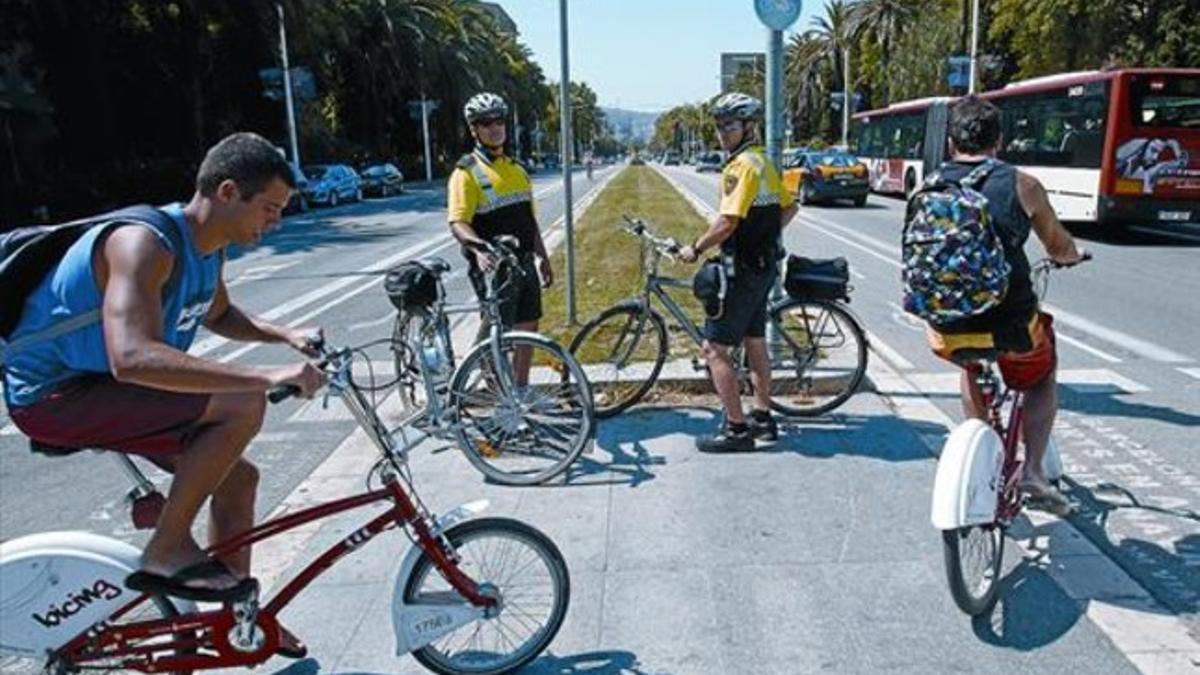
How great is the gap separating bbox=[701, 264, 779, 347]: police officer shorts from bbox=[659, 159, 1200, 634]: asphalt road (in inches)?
65.4

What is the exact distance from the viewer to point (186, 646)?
2.85 m

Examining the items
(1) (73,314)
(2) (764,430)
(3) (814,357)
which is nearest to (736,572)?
(2) (764,430)

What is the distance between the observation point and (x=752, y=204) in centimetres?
497

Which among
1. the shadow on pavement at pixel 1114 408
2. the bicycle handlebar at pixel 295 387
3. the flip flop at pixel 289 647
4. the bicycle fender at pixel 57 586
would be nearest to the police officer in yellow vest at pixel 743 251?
the shadow on pavement at pixel 1114 408

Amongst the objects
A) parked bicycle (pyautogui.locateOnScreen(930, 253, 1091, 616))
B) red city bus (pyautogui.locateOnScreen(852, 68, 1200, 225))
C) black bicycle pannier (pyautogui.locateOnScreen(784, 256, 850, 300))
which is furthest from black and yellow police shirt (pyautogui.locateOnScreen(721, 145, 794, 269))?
red city bus (pyautogui.locateOnScreen(852, 68, 1200, 225))

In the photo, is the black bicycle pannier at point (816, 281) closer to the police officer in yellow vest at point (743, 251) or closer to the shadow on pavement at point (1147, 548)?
the police officer in yellow vest at point (743, 251)

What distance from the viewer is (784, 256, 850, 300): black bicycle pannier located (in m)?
5.78

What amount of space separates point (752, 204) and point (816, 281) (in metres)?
1.03

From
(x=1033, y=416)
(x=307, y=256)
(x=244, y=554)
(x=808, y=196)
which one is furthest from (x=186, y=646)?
(x=808, y=196)

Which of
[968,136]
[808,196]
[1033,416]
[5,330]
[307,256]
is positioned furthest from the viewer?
[808,196]

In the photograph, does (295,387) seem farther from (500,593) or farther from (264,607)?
(500,593)

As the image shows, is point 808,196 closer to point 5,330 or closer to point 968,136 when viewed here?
point 968,136

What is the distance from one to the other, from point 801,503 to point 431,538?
7.21ft

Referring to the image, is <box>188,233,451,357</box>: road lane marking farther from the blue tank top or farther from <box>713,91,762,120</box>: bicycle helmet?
the blue tank top
